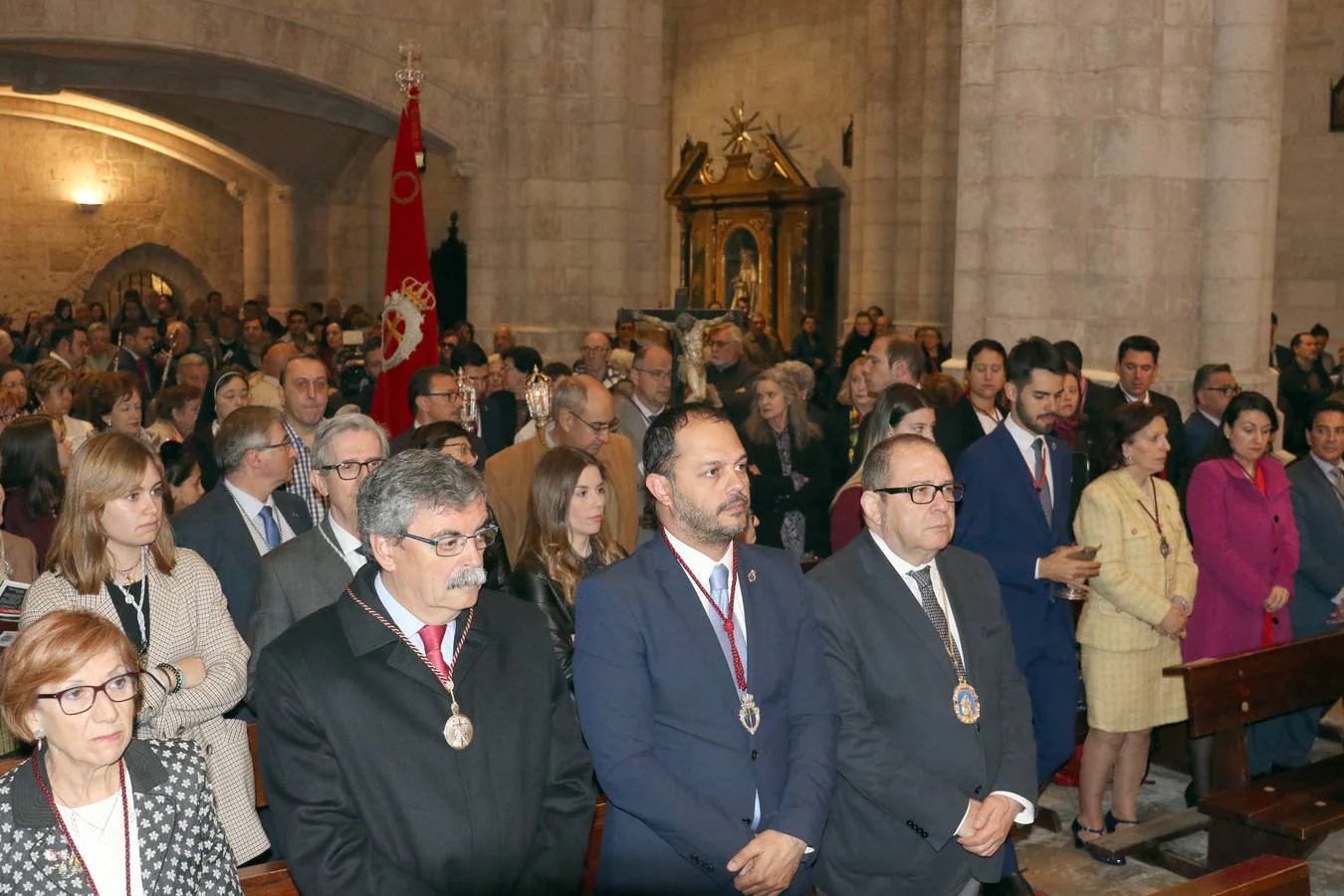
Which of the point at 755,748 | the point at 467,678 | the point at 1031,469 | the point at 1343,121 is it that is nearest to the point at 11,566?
the point at 467,678

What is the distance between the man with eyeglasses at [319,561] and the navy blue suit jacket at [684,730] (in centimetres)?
85

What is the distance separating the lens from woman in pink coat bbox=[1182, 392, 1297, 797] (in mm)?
5727

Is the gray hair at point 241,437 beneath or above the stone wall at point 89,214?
beneath

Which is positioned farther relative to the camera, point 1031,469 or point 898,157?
point 898,157

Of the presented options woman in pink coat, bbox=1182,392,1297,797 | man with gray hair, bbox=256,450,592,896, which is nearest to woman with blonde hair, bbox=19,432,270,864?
man with gray hair, bbox=256,450,592,896

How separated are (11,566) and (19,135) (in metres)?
17.7

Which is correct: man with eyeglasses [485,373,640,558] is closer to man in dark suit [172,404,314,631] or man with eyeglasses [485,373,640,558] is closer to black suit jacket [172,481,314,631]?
man in dark suit [172,404,314,631]

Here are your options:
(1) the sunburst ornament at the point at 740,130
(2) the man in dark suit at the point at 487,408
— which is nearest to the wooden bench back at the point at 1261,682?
(2) the man in dark suit at the point at 487,408

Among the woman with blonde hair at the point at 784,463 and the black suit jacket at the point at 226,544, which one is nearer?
the black suit jacket at the point at 226,544

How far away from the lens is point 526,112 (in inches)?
525

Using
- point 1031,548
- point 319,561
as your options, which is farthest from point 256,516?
point 1031,548

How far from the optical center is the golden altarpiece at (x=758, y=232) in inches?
779

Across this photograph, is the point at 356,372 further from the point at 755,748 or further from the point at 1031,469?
the point at 755,748

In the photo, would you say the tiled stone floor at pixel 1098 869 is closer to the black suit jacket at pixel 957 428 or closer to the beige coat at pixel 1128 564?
the beige coat at pixel 1128 564
